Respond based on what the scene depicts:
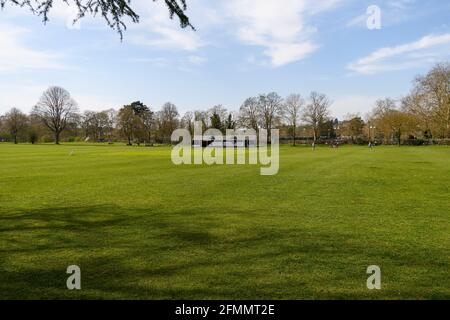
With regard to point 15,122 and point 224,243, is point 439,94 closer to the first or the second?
point 224,243

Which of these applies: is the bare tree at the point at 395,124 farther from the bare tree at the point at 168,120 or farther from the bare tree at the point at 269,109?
the bare tree at the point at 168,120

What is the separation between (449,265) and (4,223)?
10.4 m

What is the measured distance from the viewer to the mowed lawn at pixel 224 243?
18.8ft

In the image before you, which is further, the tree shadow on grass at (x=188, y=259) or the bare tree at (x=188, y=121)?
the bare tree at (x=188, y=121)

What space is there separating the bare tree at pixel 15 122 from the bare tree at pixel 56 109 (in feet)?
48.1

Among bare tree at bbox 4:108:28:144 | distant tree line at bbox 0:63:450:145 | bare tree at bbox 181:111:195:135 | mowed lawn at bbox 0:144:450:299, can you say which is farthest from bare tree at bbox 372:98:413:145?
bare tree at bbox 4:108:28:144

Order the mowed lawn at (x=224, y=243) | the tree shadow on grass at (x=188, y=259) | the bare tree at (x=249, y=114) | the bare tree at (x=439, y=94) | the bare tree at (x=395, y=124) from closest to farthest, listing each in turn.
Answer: the tree shadow on grass at (x=188, y=259) → the mowed lawn at (x=224, y=243) → the bare tree at (x=439, y=94) → the bare tree at (x=395, y=124) → the bare tree at (x=249, y=114)

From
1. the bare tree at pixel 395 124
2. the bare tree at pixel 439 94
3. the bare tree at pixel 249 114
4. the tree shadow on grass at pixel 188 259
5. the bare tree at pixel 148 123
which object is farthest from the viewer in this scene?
the bare tree at pixel 148 123

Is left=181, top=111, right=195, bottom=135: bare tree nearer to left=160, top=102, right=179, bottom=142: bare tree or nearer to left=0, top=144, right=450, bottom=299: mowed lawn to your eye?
left=160, top=102, right=179, bottom=142: bare tree

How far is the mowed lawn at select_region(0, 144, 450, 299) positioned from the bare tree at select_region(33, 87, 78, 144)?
10175 cm

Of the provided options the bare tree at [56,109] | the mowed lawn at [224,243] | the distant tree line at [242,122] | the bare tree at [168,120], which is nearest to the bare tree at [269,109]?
the distant tree line at [242,122]

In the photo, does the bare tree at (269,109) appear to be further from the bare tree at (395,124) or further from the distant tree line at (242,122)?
the bare tree at (395,124)

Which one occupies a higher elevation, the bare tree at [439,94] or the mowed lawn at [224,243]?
the bare tree at [439,94]
